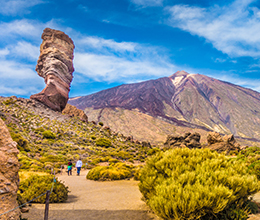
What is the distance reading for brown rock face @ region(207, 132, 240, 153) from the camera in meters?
29.7

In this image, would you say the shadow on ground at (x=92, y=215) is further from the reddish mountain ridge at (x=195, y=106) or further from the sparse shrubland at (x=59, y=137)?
the reddish mountain ridge at (x=195, y=106)

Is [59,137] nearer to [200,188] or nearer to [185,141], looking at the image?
[185,141]

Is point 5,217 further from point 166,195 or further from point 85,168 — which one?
point 85,168

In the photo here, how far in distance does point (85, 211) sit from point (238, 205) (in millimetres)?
4889

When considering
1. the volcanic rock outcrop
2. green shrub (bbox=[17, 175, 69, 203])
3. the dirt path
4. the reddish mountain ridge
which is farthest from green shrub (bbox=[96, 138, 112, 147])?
the reddish mountain ridge

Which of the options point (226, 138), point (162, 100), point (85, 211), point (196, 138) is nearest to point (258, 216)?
point (85, 211)

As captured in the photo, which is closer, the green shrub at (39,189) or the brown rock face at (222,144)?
the green shrub at (39,189)

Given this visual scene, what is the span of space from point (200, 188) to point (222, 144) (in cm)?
2933

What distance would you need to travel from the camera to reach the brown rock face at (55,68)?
39031mm

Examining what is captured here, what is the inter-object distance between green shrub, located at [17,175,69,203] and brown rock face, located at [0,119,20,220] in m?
3.17

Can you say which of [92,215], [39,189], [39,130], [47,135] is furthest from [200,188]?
[39,130]

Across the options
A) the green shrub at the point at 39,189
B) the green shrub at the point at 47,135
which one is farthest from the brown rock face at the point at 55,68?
the green shrub at the point at 39,189

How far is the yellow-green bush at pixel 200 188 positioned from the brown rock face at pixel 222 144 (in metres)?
26.6

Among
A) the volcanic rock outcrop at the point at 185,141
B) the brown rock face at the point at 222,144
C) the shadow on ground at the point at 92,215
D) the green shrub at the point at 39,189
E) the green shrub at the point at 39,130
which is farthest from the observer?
the volcanic rock outcrop at the point at 185,141
